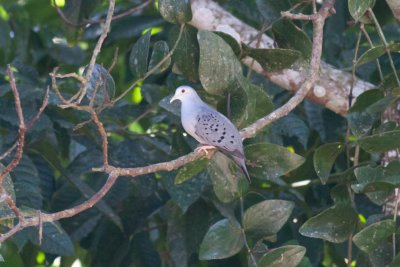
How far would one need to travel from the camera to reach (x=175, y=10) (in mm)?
3662

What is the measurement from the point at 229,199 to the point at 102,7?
2.56 meters

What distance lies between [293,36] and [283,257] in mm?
977

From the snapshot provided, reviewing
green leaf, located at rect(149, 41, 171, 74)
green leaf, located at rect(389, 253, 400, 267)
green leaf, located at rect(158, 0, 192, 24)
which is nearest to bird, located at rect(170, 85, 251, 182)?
green leaf, located at rect(149, 41, 171, 74)

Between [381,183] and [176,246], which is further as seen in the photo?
[176,246]

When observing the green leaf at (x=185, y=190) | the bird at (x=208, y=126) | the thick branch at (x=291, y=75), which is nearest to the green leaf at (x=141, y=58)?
the bird at (x=208, y=126)

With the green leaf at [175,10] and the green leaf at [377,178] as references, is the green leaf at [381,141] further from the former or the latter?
the green leaf at [175,10]

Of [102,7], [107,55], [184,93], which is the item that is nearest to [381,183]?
[184,93]

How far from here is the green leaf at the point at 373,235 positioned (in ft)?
10.5

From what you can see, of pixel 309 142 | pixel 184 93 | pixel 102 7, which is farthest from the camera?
pixel 102 7

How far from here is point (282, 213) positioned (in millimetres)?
3383

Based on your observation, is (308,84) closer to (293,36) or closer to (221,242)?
(293,36)

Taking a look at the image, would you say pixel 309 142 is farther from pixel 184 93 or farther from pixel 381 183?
pixel 381 183

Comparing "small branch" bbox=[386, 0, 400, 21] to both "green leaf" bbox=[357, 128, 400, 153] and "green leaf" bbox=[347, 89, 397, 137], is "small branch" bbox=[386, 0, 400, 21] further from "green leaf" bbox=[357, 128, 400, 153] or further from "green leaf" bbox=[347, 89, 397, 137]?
"green leaf" bbox=[357, 128, 400, 153]

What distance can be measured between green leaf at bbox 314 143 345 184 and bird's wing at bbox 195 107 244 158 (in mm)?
292
